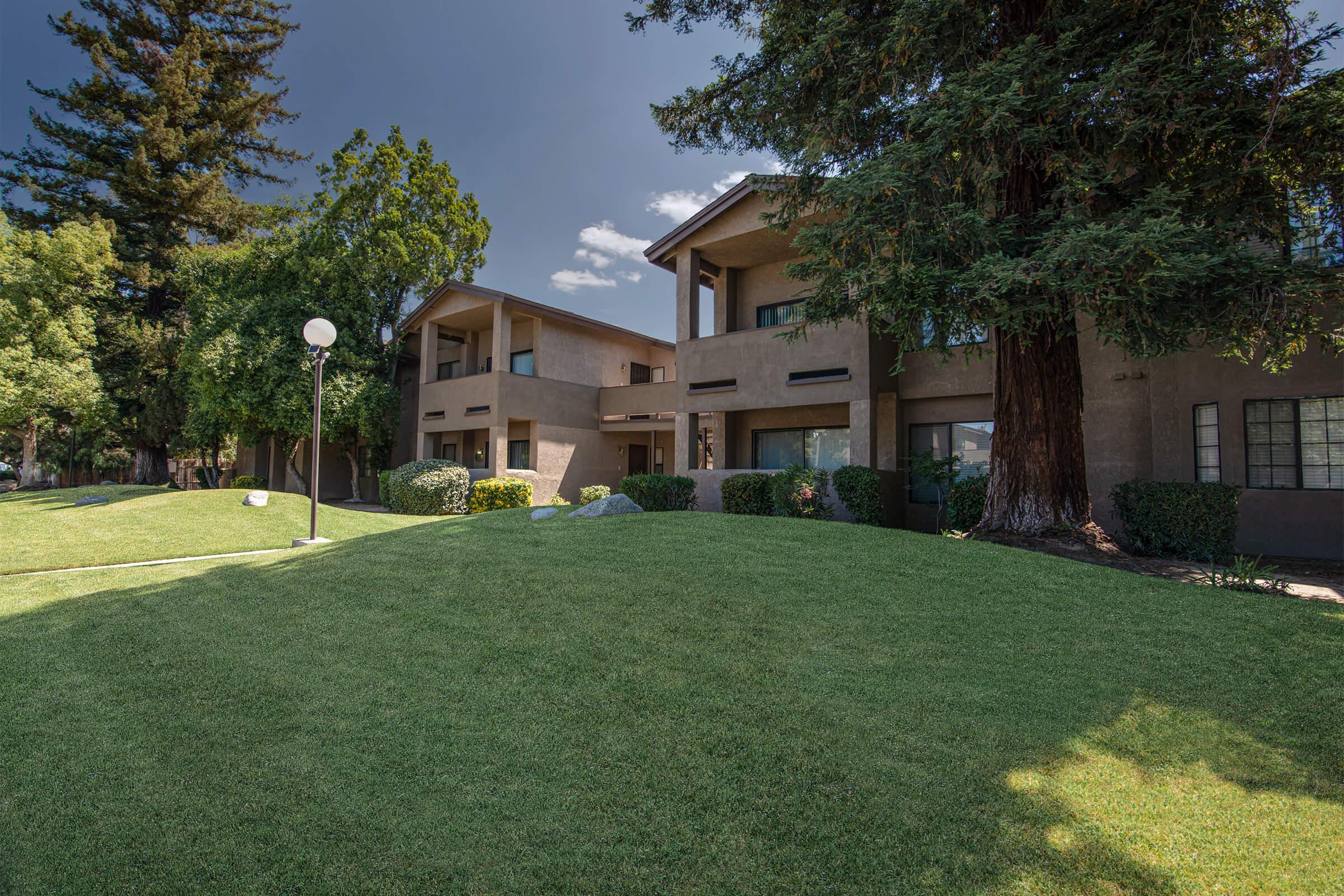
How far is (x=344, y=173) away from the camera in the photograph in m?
24.6

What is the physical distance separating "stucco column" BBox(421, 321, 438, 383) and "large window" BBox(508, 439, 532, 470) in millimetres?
3806

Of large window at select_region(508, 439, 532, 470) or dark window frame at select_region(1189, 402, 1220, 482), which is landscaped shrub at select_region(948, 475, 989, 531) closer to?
dark window frame at select_region(1189, 402, 1220, 482)

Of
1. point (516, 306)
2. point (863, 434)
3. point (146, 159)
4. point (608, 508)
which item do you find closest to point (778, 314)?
point (863, 434)

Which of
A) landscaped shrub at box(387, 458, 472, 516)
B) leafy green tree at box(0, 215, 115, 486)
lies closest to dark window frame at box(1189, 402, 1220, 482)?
landscaped shrub at box(387, 458, 472, 516)

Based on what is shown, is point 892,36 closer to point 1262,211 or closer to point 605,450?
point 1262,211

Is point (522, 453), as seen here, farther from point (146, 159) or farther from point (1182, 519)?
point (1182, 519)

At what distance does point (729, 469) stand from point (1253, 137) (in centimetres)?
1085

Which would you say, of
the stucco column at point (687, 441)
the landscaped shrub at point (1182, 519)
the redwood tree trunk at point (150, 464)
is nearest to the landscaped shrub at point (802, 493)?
the stucco column at point (687, 441)

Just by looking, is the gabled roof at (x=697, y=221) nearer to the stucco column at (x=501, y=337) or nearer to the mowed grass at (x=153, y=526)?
the stucco column at (x=501, y=337)

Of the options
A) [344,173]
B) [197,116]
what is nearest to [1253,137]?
[344,173]

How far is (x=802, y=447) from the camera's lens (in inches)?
619

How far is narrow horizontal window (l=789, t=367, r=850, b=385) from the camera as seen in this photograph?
13.5 m

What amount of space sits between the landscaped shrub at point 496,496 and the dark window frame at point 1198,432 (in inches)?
614

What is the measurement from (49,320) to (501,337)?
15.6 m
